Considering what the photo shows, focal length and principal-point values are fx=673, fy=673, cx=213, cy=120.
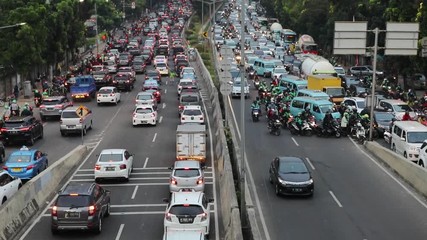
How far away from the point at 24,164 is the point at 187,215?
38.2 ft

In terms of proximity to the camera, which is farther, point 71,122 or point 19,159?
point 71,122

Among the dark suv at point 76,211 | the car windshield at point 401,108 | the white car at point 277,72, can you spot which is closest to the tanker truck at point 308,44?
the white car at point 277,72

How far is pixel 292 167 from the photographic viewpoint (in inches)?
1090

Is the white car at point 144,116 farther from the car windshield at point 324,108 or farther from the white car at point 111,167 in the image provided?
the white car at point 111,167

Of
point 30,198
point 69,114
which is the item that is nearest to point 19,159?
point 30,198

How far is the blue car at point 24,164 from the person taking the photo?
2953cm

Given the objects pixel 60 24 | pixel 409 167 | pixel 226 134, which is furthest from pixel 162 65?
pixel 409 167

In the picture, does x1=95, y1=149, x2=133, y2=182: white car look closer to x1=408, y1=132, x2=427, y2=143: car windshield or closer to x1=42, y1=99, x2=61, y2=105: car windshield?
x1=408, y1=132, x2=427, y2=143: car windshield

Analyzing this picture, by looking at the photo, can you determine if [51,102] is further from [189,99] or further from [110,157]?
[110,157]

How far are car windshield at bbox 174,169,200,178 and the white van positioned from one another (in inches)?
486

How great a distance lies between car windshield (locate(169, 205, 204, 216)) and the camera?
68.9 ft

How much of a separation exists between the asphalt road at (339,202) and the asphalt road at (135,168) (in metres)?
2.22

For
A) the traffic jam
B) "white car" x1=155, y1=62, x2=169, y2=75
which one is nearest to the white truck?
the traffic jam

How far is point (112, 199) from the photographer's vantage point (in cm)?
2694
